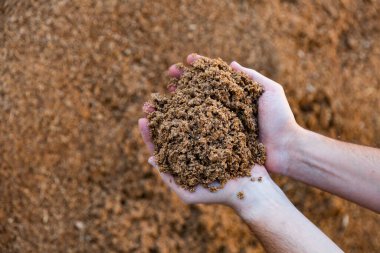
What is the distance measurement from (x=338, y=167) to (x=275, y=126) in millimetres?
315

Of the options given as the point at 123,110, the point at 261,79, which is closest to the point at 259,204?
the point at 261,79

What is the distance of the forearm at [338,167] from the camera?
1.81 meters

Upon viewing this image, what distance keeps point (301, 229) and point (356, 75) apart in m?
1.18

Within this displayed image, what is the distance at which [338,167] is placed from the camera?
1848 millimetres

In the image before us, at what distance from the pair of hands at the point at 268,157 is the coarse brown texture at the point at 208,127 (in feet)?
0.11

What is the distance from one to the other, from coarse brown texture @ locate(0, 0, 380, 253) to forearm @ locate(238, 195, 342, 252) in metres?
0.54

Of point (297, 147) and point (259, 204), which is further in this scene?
point (297, 147)

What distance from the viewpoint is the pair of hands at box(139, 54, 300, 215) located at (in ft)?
5.93

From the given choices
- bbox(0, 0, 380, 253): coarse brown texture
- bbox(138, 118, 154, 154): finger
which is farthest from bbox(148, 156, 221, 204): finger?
bbox(0, 0, 380, 253): coarse brown texture

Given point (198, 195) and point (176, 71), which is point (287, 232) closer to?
point (198, 195)

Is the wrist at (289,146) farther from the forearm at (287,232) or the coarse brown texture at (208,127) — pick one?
the forearm at (287,232)

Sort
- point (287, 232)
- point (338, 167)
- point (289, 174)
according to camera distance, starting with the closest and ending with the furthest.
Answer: point (287, 232) → point (338, 167) → point (289, 174)

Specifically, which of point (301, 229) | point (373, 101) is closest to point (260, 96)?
point (301, 229)

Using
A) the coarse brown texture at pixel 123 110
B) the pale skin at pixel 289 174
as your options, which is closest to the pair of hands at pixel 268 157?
the pale skin at pixel 289 174
